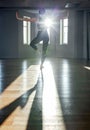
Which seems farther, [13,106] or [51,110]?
[13,106]

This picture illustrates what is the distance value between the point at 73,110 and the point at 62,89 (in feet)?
3.30

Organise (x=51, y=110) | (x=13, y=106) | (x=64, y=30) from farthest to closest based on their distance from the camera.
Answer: (x=64, y=30) → (x=13, y=106) → (x=51, y=110)

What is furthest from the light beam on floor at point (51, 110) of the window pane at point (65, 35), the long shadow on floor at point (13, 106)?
the window pane at point (65, 35)

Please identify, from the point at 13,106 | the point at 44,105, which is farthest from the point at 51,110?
the point at 13,106

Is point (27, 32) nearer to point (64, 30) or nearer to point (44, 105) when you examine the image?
point (64, 30)

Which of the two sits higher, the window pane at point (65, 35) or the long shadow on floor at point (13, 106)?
the window pane at point (65, 35)

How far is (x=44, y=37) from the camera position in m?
5.79

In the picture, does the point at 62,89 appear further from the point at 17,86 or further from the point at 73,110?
the point at 73,110

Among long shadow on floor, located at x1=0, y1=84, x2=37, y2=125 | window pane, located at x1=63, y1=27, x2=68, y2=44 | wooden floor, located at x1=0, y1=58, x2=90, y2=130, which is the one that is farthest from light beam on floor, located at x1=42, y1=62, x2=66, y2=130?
window pane, located at x1=63, y1=27, x2=68, y2=44

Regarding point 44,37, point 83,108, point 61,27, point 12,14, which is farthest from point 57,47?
point 83,108

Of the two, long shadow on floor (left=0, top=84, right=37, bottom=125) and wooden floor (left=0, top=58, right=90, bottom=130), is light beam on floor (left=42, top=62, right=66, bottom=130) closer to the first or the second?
wooden floor (left=0, top=58, right=90, bottom=130)

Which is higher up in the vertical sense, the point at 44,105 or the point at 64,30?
the point at 64,30

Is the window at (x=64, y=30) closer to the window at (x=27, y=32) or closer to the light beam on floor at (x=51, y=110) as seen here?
the window at (x=27, y=32)

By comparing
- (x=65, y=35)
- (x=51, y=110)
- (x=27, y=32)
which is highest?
(x=27, y=32)
